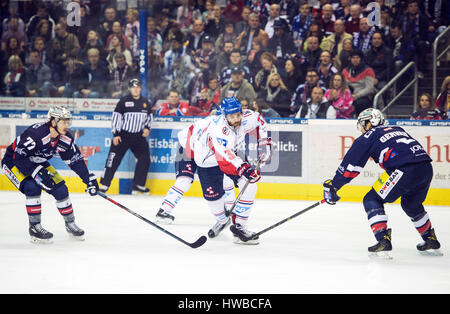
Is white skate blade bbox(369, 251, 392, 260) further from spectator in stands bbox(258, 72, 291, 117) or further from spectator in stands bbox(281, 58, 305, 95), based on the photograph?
spectator in stands bbox(281, 58, 305, 95)

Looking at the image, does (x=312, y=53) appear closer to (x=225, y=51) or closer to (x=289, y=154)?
(x=225, y=51)

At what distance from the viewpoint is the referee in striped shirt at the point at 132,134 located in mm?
8516

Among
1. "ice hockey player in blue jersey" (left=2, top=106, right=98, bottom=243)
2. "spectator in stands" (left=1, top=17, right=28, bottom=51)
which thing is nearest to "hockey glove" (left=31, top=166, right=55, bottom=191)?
"ice hockey player in blue jersey" (left=2, top=106, right=98, bottom=243)

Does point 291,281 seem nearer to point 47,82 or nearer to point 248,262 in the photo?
point 248,262

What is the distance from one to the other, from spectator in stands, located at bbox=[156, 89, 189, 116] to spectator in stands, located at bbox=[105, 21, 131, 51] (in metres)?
1.22

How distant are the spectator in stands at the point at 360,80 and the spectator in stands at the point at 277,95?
2.60 ft

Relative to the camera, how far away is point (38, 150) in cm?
546

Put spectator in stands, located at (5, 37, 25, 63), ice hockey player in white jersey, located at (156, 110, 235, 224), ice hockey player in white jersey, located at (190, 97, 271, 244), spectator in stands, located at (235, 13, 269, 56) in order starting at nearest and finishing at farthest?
1. ice hockey player in white jersey, located at (190, 97, 271, 244)
2. ice hockey player in white jersey, located at (156, 110, 235, 224)
3. spectator in stands, located at (235, 13, 269, 56)
4. spectator in stands, located at (5, 37, 25, 63)

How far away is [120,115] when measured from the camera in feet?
28.0

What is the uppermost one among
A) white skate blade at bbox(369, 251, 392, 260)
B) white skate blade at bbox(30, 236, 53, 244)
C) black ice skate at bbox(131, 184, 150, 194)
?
white skate blade at bbox(369, 251, 392, 260)

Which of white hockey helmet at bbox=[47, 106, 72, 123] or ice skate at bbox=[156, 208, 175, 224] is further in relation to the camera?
ice skate at bbox=[156, 208, 175, 224]

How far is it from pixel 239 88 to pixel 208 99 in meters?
0.51

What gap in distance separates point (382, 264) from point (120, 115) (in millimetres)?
4574

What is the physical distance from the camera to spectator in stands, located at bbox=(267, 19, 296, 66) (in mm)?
9188
